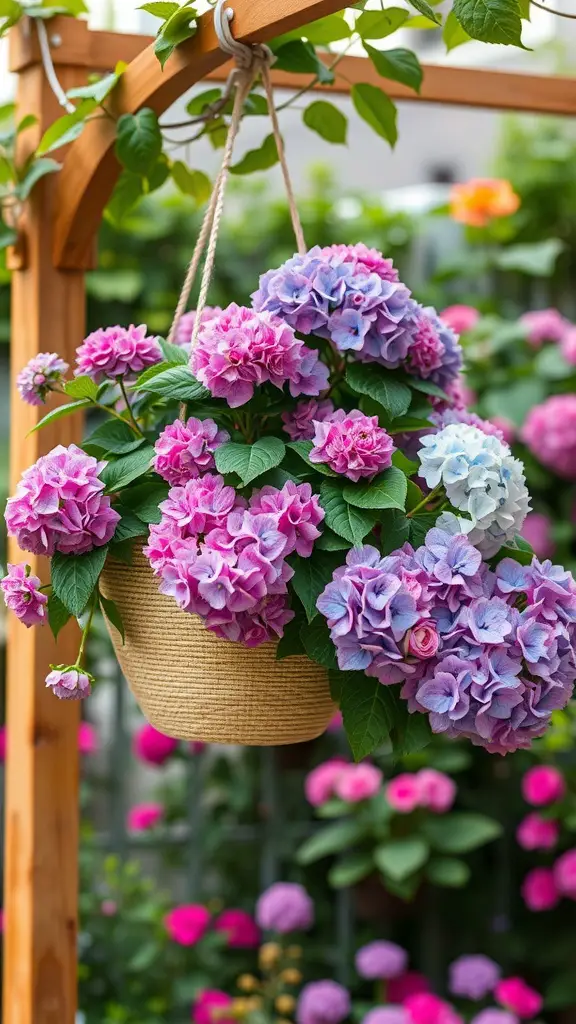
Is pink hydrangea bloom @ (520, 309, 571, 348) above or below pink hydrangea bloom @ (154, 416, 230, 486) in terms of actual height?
above

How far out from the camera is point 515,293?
3.04 meters

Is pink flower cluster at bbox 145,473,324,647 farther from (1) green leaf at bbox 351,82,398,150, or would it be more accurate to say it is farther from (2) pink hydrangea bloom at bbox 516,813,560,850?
(2) pink hydrangea bloom at bbox 516,813,560,850

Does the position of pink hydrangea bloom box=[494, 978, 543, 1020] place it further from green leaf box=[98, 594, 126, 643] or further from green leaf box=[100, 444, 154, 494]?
green leaf box=[100, 444, 154, 494]

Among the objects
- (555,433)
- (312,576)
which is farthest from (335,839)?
(312,576)

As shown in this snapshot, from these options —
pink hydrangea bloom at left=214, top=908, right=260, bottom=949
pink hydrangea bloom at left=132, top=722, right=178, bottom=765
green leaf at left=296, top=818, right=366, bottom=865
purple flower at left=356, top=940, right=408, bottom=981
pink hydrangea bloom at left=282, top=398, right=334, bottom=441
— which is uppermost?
pink hydrangea bloom at left=282, top=398, right=334, bottom=441

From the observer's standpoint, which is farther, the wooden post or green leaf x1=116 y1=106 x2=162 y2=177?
the wooden post

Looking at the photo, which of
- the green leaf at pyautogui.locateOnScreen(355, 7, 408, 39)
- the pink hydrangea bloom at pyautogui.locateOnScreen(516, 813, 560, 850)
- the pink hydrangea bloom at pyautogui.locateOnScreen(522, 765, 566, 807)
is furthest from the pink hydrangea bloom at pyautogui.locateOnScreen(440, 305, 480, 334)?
the green leaf at pyautogui.locateOnScreen(355, 7, 408, 39)

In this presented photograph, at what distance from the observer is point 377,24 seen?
124cm

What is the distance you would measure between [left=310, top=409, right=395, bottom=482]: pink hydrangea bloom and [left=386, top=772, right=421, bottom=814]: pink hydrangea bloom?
61.2 inches

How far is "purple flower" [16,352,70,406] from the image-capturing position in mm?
1111

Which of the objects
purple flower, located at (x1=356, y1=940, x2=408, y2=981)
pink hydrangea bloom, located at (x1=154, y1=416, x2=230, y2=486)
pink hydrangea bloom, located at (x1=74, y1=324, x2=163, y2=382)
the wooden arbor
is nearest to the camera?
pink hydrangea bloom, located at (x1=154, y1=416, x2=230, y2=486)

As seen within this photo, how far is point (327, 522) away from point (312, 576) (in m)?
0.04

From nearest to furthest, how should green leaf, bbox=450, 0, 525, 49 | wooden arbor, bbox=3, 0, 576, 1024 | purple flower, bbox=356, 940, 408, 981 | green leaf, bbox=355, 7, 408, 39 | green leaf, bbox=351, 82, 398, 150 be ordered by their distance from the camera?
green leaf, bbox=450, 0, 525, 49 → green leaf, bbox=355, 7, 408, 39 → green leaf, bbox=351, 82, 398, 150 → wooden arbor, bbox=3, 0, 576, 1024 → purple flower, bbox=356, 940, 408, 981

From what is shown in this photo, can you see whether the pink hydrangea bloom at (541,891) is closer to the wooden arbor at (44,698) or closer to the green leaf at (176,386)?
the wooden arbor at (44,698)
